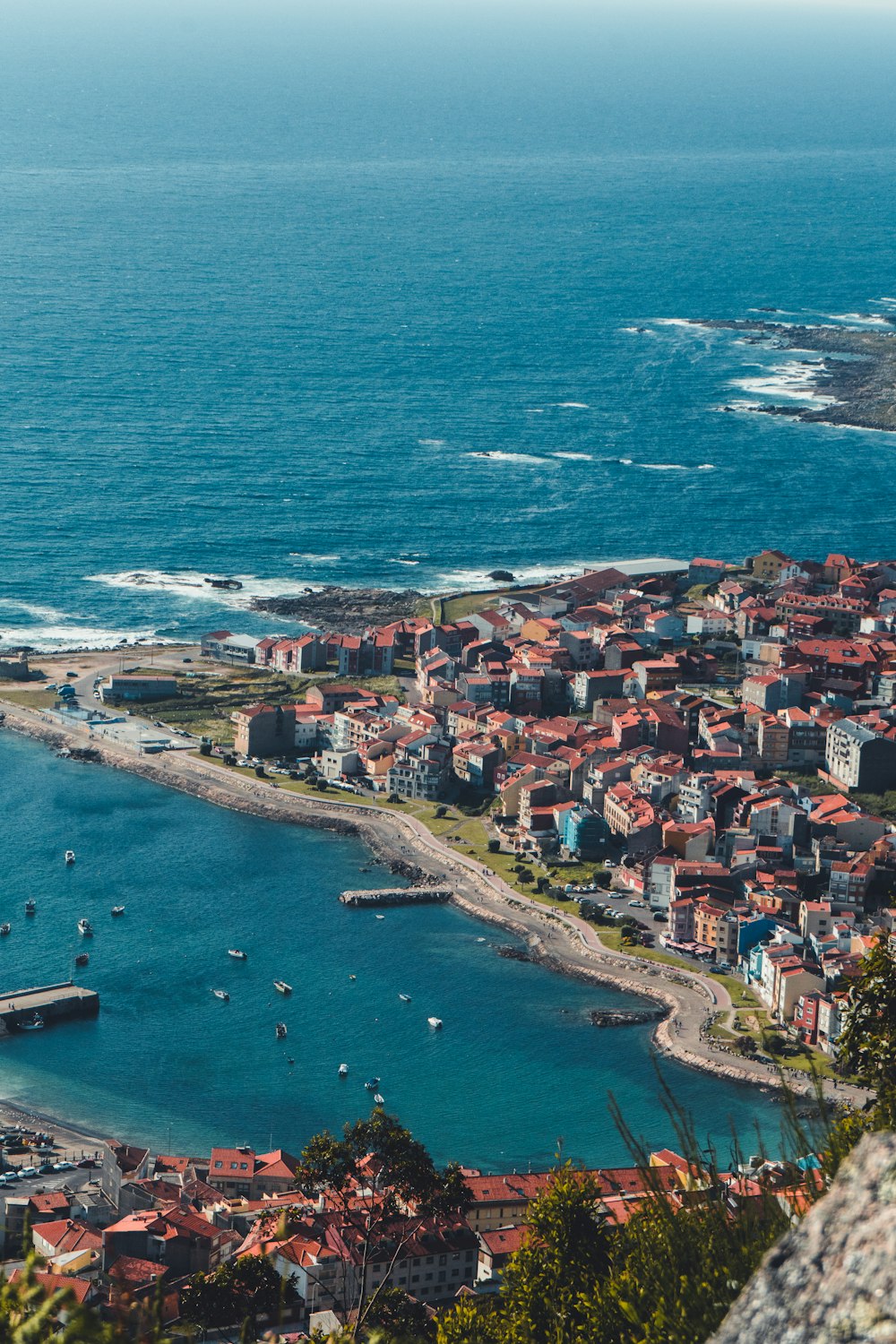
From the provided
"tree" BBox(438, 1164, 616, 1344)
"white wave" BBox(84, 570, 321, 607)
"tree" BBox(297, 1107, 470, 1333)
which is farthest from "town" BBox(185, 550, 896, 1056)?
"tree" BBox(438, 1164, 616, 1344)

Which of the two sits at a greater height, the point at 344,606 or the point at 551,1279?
the point at 551,1279

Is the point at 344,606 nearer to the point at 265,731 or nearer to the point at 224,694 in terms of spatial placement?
the point at 224,694

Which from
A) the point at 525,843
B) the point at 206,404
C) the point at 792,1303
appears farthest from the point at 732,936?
the point at 206,404

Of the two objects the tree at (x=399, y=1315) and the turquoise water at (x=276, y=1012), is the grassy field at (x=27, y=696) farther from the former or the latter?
the tree at (x=399, y=1315)

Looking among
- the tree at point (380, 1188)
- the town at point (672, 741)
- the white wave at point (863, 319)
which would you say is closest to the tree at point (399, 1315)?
the tree at point (380, 1188)

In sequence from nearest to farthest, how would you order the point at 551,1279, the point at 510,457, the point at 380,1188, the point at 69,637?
the point at 551,1279, the point at 380,1188, the point at 69,637, the point at 510,457

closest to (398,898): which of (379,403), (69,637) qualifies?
(69,637)

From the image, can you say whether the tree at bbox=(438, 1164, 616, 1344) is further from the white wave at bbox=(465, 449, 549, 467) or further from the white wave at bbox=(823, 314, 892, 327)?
the white wave at bbox=(823, 314, 892, 327)
